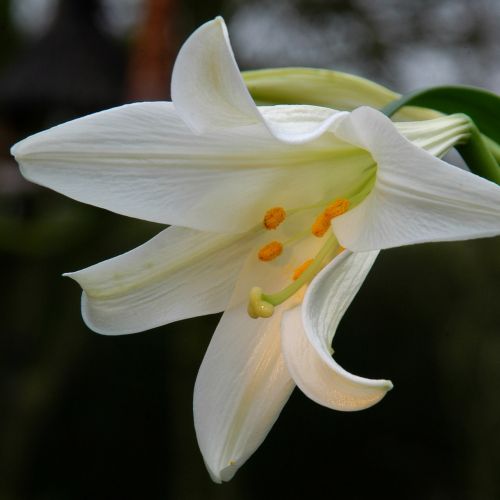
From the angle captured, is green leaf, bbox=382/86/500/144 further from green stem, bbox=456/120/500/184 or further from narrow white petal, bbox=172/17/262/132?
narrow white petal, bbox=172/17/262/132

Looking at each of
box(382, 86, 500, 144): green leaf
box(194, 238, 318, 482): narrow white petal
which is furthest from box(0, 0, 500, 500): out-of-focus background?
box(194, 238, 318, 482): narrow white petal

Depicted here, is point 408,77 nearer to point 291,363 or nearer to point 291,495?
point 291,495

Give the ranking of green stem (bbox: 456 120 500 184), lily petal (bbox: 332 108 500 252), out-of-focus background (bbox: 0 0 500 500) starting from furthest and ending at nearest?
1. out-of-focus background (bbox: 0 0 500 500)
2. green stem (bbox: 456 120 500 184)
3. lily petal (bbox: 332 108 500 252)

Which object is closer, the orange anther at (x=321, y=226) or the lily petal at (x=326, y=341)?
the lily petal at (x=326, y=341)

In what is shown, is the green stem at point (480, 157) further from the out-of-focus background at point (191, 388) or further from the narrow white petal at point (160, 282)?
the out-of-focus background at point (191, 388)

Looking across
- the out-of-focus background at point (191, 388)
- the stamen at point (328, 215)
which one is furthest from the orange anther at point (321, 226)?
the out-of-focus background at point (191, 388)

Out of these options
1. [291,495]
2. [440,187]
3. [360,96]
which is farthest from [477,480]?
[440,187]

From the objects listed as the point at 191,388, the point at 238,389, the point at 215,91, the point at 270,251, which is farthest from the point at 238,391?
the point at 191,388
